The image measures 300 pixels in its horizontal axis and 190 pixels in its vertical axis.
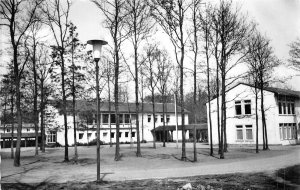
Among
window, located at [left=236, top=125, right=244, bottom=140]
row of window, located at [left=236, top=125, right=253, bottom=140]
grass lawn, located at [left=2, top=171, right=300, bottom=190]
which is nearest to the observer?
grass lawn, located at [left=2, top=171, right=300, bottom=190]

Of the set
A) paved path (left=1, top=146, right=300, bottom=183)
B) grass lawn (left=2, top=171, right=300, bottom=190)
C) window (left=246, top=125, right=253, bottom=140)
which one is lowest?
paved path (left=1, top=146, right=300, bottom=183)

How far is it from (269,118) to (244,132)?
3524 mm

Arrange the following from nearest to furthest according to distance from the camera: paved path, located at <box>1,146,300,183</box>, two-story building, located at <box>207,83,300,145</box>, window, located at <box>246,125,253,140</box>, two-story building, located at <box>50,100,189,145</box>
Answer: paved path, located at <box>1,146,300,183</box> → two-story building, located at <box>207,83,300,145</box> → window, located at <box>246,125,253,140</box> → two-story building, located at <box>50,100,189,145</box>

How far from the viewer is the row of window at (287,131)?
36331 millimetres

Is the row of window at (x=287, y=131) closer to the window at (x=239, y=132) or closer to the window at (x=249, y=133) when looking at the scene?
the window at (x=249, y=133)

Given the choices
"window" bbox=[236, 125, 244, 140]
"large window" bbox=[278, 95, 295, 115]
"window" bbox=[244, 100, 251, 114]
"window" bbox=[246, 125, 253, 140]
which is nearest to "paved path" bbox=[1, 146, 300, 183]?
"window" bbox=[246, 125, 253, 140]

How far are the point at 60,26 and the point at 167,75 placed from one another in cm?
1856

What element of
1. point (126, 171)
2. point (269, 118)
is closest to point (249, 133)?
point (269, 118)

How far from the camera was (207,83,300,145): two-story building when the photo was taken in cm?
3593

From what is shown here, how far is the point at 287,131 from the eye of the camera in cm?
3738

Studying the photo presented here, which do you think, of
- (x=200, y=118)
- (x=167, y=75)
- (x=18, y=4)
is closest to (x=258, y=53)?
(x=167, y=75)

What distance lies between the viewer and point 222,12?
2145cm

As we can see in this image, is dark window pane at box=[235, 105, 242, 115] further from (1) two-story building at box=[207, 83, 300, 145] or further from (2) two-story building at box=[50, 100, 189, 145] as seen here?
(2) two-story building at box=[50, 100, 189, 145]

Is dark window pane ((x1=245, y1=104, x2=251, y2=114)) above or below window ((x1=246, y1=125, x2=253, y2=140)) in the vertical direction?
above
